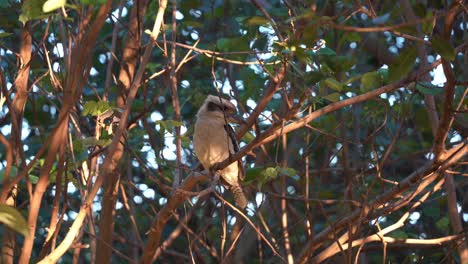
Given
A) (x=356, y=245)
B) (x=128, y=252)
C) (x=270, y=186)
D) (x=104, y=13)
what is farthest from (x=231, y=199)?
(x=104, y=13)

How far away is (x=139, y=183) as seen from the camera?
7785 millimetres

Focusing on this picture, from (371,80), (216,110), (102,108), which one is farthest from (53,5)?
(216,110)

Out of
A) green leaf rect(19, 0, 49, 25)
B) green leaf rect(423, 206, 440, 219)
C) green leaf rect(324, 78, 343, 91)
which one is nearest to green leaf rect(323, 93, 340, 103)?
green leaf rect(324, 78, 343, 91)

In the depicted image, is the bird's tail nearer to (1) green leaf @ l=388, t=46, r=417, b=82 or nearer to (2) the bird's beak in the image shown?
(2) the bird's beak

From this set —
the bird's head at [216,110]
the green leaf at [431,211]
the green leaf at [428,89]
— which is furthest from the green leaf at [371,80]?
the green leaf at [431,211]

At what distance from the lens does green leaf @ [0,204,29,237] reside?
2932 millimetres

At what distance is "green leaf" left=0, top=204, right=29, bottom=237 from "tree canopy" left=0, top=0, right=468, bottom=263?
0.01 metres

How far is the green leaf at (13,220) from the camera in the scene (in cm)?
293

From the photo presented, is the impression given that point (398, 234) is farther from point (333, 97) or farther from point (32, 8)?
point (32, 8)

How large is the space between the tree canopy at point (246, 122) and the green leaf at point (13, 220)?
0.01 m

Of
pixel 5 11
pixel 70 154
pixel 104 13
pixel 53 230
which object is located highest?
pixel 5 11

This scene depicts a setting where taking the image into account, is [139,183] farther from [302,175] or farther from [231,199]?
[302,175]

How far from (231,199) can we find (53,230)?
121 inches

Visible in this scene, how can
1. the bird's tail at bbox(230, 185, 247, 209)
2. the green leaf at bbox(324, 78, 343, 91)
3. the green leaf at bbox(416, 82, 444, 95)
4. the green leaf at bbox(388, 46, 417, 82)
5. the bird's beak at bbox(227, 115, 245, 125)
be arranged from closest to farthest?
1. the green leaf at bbox(388, 46, 417, 82)
2. the green leaf at bbox(324, 78, 343, 91)
3. the green leaf at bbox(416, 82, 444, 95)
4. the bird's beak at bbox(227, 115, 245, 125)
5. the bird's tail at bbox(230, 185, 247, 209)
